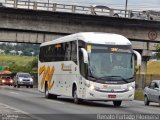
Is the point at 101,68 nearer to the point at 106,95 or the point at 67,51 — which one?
the point at 106,95

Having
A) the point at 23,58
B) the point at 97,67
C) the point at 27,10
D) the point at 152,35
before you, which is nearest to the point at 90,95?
the point at 97,67

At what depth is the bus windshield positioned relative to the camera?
25453mm

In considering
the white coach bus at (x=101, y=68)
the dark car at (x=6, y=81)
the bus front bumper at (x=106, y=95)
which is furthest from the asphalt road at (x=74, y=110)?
the dark car at (x=6, y=81)

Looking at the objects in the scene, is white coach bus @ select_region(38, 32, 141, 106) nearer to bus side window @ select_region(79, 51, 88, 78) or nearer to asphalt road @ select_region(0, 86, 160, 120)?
bus side window @ select_region(79, 51, 88, 78)

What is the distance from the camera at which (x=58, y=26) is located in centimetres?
5622

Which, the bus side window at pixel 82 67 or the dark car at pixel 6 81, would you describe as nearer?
the bus side window at pixel 82 67

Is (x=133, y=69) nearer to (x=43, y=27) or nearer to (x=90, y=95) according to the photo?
(x=90, y=95)

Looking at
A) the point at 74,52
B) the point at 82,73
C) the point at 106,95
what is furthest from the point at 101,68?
the point at 74,52

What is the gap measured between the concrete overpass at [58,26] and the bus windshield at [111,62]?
1121 inches

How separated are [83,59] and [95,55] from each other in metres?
0.60

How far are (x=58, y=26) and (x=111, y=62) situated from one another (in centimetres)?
3102

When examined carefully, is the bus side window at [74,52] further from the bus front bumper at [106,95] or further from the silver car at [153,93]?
the silver car at [153,93]

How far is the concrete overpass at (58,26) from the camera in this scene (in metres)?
53.8

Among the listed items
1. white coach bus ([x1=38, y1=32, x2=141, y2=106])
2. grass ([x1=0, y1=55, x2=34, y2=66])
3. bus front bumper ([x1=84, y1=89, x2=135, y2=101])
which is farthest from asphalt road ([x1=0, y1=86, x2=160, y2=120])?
grass ([x1=0, y1=55, x2=34, y2=66])
